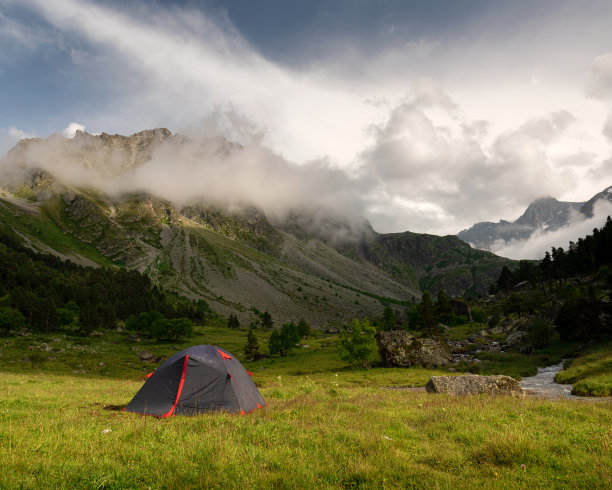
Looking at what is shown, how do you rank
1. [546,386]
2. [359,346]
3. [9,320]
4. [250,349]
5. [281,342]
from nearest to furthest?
[546,386]
[359,346]
[9,320]
[250,349]
[281,342]

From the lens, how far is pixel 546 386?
2672 cm

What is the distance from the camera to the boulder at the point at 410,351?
4747 cm

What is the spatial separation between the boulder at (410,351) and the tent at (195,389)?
3665 centimetres

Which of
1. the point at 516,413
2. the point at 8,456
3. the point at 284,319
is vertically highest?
the point at 8,456

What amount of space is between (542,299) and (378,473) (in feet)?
344

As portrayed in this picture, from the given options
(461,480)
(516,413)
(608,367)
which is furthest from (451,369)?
(461,480)

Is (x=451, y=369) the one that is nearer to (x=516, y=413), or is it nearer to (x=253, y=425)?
(x=516, y=413)

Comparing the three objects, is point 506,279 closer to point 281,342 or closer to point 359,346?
point 281,342

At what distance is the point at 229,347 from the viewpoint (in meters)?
95.8

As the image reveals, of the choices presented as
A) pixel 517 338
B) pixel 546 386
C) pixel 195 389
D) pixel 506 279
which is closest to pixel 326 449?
pixel 195 389

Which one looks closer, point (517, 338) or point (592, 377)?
point (592, 377)

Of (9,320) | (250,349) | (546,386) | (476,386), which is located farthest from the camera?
(250,349)

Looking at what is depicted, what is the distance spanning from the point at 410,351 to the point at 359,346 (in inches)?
315

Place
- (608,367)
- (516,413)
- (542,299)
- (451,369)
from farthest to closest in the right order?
1. (542,299)
2. (451,369)
3. (608,367)
4. (516,413)
